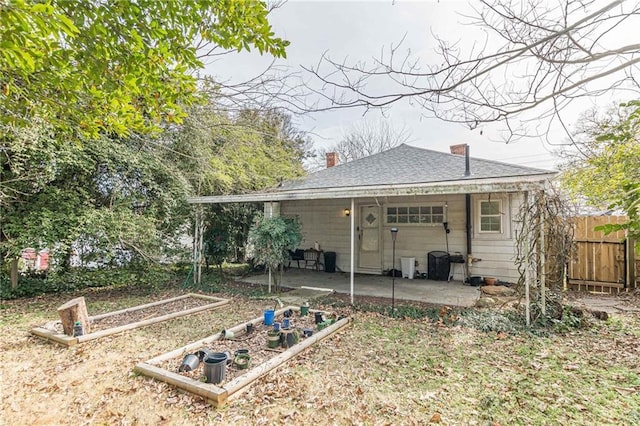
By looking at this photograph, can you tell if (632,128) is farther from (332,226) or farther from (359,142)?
(359,142)

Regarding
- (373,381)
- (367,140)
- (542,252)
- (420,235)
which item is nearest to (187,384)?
(373,381)

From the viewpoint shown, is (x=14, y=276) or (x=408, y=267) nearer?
(x=14, y=276)

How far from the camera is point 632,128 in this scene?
252 cm

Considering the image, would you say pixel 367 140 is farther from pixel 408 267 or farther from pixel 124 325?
pixel 124 325

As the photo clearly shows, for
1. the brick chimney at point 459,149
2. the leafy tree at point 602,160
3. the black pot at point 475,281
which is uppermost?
the brick chimney at point 459,149

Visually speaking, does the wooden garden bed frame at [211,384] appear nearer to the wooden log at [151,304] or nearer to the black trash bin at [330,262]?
the wooden log at [151,304]

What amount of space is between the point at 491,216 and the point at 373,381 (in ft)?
20.5

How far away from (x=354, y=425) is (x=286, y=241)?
4.96 meters

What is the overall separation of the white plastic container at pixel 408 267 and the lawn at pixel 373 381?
12.8 feet

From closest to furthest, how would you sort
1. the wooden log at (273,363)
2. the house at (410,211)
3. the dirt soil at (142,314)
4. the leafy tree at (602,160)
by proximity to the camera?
the wooden log at (273,363) → the leafy tree at (602,160) → the dirt soil at (142,314) → the house at (410,211)

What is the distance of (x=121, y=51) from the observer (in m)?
2.90

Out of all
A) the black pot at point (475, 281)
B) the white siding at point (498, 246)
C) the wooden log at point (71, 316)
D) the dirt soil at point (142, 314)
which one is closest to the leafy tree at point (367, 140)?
the white siding at point (498, 246)

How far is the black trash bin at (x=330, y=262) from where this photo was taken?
34.0 feet

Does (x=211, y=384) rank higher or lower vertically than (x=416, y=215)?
lower
